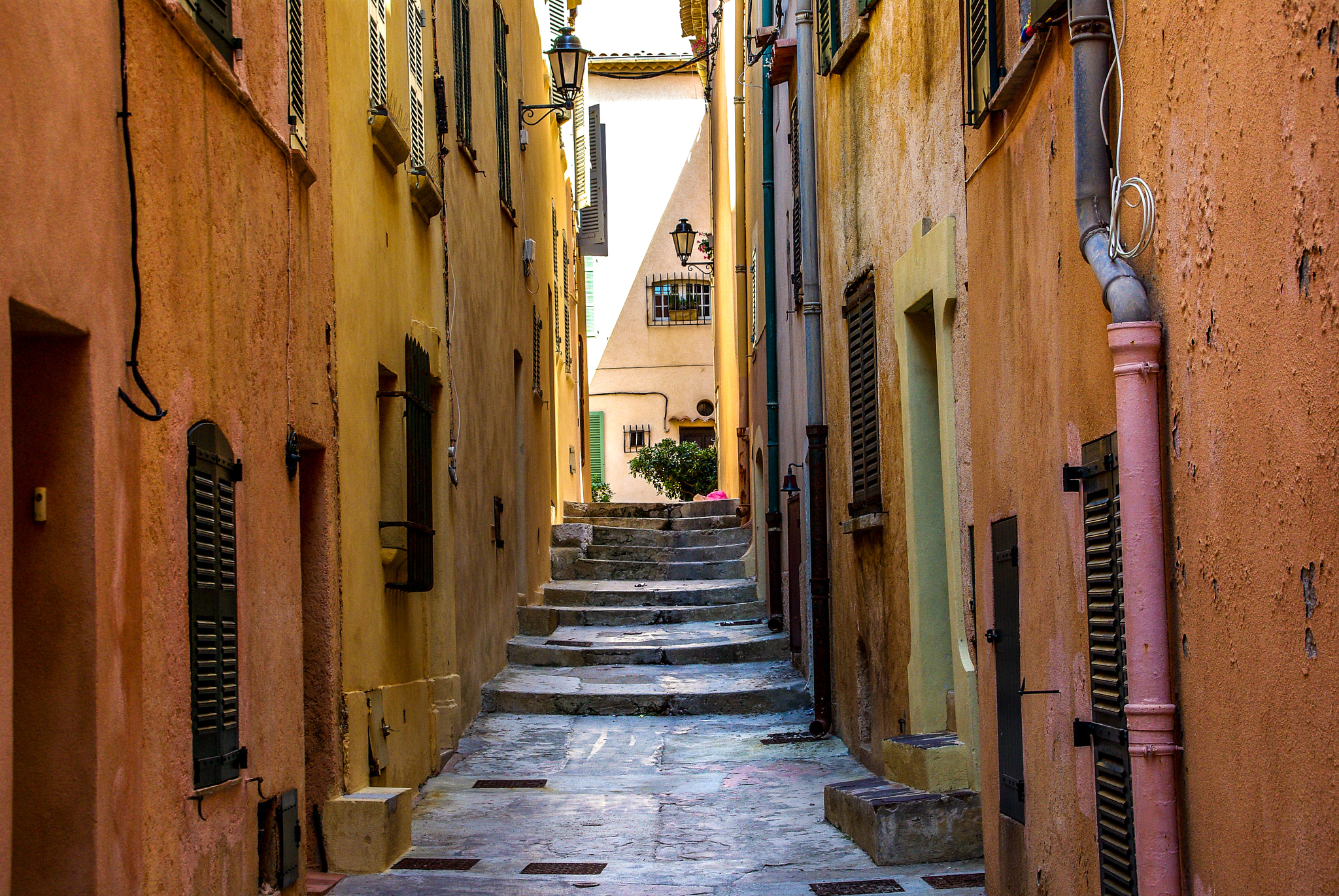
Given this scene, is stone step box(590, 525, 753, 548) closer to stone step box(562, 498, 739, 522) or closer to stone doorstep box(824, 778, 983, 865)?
stone step box(562, 498, 739, 522)

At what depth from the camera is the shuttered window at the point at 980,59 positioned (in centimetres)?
524

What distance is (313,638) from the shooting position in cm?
674

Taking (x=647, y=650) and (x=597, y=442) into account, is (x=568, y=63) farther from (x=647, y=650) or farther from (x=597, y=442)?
(x=597, y=442)

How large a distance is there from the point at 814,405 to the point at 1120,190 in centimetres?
657

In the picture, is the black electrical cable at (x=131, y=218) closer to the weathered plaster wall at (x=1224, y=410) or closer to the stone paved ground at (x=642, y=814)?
the weathered plaster wall at (x=1224, y=410)

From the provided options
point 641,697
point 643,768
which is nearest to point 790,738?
point 643,768

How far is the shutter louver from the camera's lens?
25.6m

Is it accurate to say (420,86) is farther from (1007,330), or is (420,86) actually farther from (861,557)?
(1007,330)

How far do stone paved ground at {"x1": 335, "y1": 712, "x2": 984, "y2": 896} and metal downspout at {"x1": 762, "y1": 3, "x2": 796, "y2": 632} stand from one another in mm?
2832

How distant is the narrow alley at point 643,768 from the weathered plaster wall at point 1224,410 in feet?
7.87

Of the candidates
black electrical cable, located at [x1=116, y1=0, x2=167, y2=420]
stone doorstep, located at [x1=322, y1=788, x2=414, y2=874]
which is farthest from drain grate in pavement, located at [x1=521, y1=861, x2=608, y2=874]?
black electrical cable, located at [x1=116, y1=0, x2=167, y2=420]

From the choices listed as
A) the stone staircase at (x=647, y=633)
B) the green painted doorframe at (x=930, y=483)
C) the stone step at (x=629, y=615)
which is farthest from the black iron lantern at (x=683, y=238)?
the green painted doorframe at (x=930, y=483)

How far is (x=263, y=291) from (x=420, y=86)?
13.3 feet

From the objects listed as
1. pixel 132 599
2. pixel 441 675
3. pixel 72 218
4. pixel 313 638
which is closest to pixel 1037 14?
pixel 72 218
